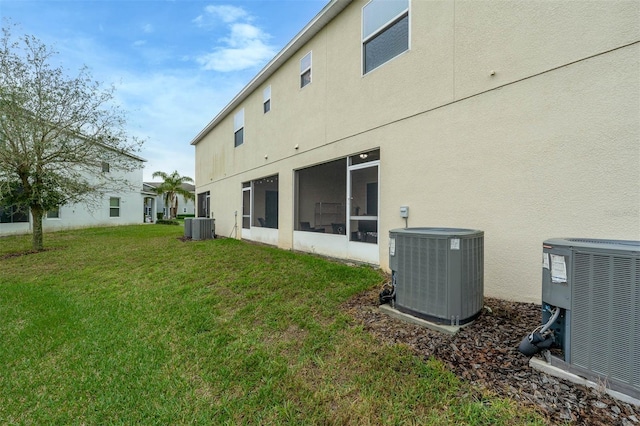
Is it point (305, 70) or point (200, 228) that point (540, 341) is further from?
point (200, 228)

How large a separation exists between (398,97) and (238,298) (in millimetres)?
4665

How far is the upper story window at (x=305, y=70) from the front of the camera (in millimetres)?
8078

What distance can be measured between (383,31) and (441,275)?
515 cm

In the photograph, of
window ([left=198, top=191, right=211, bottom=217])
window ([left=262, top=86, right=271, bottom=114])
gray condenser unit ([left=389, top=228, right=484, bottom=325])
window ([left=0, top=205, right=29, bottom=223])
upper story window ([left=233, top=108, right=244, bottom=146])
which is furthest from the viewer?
window ([left=198, top=191, right=211, bottom=217])

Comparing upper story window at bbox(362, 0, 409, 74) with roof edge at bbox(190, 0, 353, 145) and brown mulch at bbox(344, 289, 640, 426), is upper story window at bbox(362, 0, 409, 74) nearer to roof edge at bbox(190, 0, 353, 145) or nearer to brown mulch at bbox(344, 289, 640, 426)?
roof edge at bbox(190, 0, 353, 145)

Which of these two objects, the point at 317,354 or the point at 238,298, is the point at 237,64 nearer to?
the point at 238,298

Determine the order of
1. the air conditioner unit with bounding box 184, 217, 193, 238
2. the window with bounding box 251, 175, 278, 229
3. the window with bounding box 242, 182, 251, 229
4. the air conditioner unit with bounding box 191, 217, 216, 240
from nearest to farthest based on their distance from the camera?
the window with bounding box 251, 175, 278, 229
the window with bounding box 242, 182, 251, 229
the air conditioner unit with bounding box 191, 217, 216, 240
the air conditioner unit with bounding box 184, 217, 193, 238

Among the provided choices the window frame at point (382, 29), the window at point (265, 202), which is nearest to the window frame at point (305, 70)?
the window frame at point (382, 29)

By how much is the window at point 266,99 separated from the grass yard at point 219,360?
6.80m

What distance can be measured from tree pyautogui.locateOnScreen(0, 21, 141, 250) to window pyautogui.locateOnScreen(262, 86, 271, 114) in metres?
5.34

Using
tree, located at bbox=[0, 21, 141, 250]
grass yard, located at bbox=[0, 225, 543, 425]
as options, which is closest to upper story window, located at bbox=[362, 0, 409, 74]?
grass yard, located at bbox=[0, 225, 543, 425]

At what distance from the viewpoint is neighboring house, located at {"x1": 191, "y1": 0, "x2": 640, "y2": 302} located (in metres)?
3.11

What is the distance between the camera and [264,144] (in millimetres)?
10398

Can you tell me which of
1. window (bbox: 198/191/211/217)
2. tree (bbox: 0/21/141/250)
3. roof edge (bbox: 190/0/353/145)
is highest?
roof edge (bbox: 190/0/353/145)
